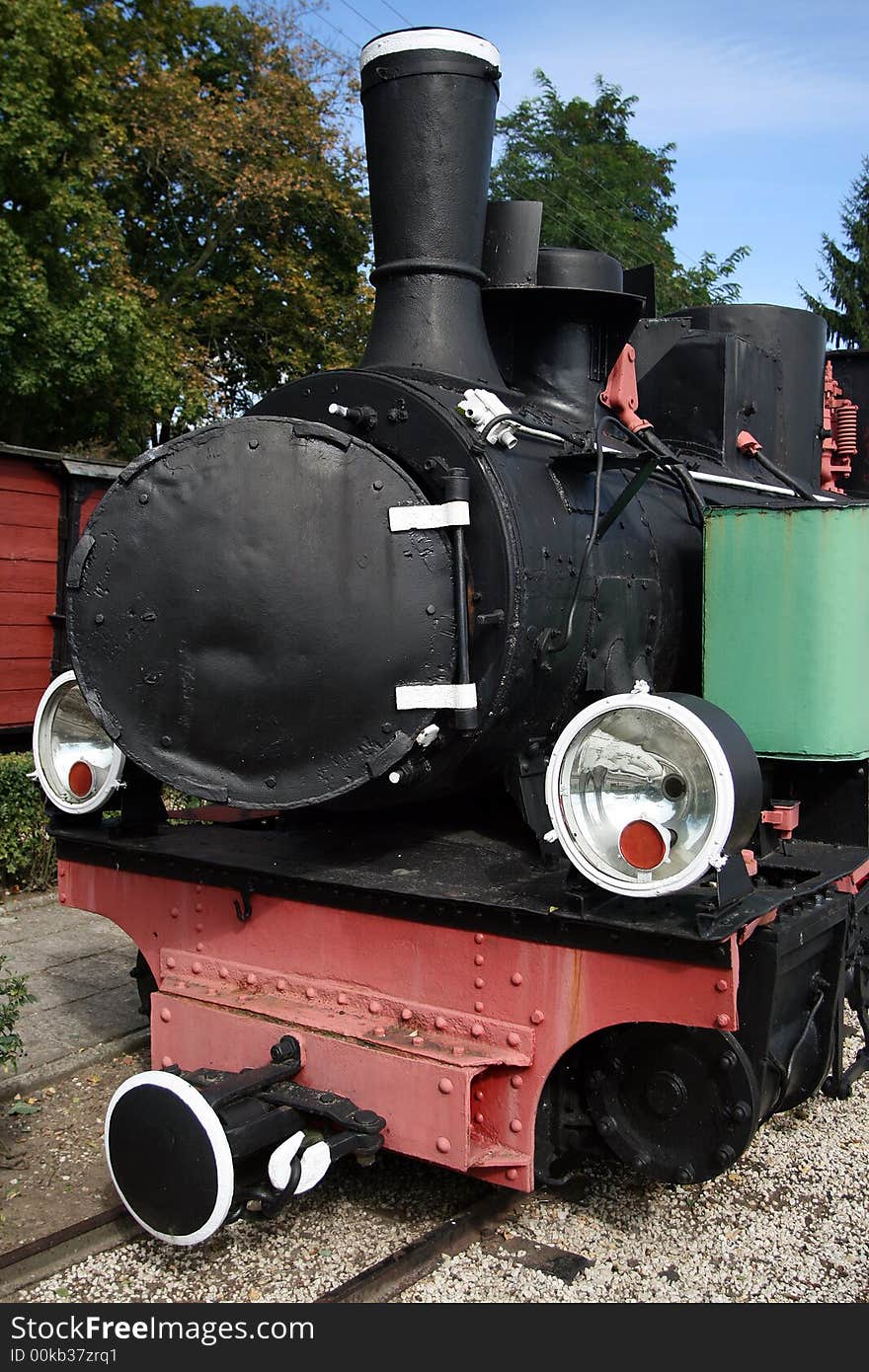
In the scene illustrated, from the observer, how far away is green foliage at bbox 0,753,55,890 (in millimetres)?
7383

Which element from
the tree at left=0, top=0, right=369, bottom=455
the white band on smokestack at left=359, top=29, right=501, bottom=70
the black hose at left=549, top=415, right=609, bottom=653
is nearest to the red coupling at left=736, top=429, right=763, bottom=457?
the black hose at left=549, top=415, right=609, bottom=653

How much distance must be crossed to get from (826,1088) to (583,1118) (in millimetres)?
928

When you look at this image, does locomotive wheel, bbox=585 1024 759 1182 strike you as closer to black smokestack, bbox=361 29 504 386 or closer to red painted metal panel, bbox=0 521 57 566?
black smokestack, bbox=361 29 504 386

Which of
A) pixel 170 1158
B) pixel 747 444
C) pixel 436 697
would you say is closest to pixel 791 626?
pixel 436 697

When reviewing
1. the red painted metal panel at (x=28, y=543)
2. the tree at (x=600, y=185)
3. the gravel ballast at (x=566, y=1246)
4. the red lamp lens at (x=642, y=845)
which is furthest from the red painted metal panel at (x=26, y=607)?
the tree at (x=600, y=185)

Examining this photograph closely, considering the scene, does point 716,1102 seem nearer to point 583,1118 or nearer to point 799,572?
point 583,1118

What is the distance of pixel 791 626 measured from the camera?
364 cm

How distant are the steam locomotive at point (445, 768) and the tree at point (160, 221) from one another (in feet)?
31.8

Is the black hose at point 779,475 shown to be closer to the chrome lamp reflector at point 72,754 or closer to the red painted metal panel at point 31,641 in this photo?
the chrome lamp reflector at point 72,754

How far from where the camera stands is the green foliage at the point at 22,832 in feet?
24.2

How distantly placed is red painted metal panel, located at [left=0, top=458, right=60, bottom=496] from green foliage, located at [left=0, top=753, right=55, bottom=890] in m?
2.04

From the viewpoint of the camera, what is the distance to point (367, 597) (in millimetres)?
3086

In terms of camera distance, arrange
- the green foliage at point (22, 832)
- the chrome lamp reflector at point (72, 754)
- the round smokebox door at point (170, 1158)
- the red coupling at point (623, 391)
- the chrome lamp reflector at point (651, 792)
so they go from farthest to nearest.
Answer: the green foliage at point (22, 832)
the red coupling at point (623, 391)
the chrome lamp reflector at point (72, 754)
the round smokebox door at point (170, 1158)
the chrome lamp reflector at point (651, 792)

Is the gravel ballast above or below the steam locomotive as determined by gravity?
below
